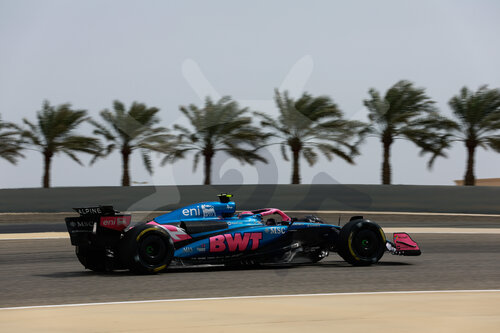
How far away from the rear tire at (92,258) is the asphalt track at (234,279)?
5.3 inches

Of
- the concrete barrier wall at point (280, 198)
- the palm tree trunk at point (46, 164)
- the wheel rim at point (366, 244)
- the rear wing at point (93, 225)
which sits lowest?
the wheel rim at point (366, 244)

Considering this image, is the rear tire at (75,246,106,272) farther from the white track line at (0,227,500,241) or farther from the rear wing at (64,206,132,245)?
the white track line at (0,227,500,241)

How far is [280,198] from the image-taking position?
29.4 meters

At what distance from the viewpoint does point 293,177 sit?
37844mm

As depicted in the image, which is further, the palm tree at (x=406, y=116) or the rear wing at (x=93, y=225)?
the palm tree at (x=406, y=116)

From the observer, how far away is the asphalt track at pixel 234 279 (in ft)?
28.1

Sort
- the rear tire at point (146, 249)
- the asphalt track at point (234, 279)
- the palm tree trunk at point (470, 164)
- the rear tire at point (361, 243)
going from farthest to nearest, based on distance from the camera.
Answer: the palm tree trunk at point (470, 164) < the rear tire at point (361, 243) < the rear tire at point (146, 249) < the asphalt track at point (234, 279)

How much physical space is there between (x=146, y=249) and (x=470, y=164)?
30233 mm

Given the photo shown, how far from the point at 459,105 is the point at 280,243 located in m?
27.8

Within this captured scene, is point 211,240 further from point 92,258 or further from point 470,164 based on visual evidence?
point 470,164

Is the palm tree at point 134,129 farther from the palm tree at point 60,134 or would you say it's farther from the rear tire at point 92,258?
the rear tire at point 92,258

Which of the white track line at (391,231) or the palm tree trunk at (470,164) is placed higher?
the palm tree trunk at (470,164)

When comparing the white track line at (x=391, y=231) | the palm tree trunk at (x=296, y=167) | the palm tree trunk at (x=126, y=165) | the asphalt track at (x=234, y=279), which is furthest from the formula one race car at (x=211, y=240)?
the palm tree trunk at (x=126, y=165)

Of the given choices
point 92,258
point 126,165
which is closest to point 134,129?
point 126,165
